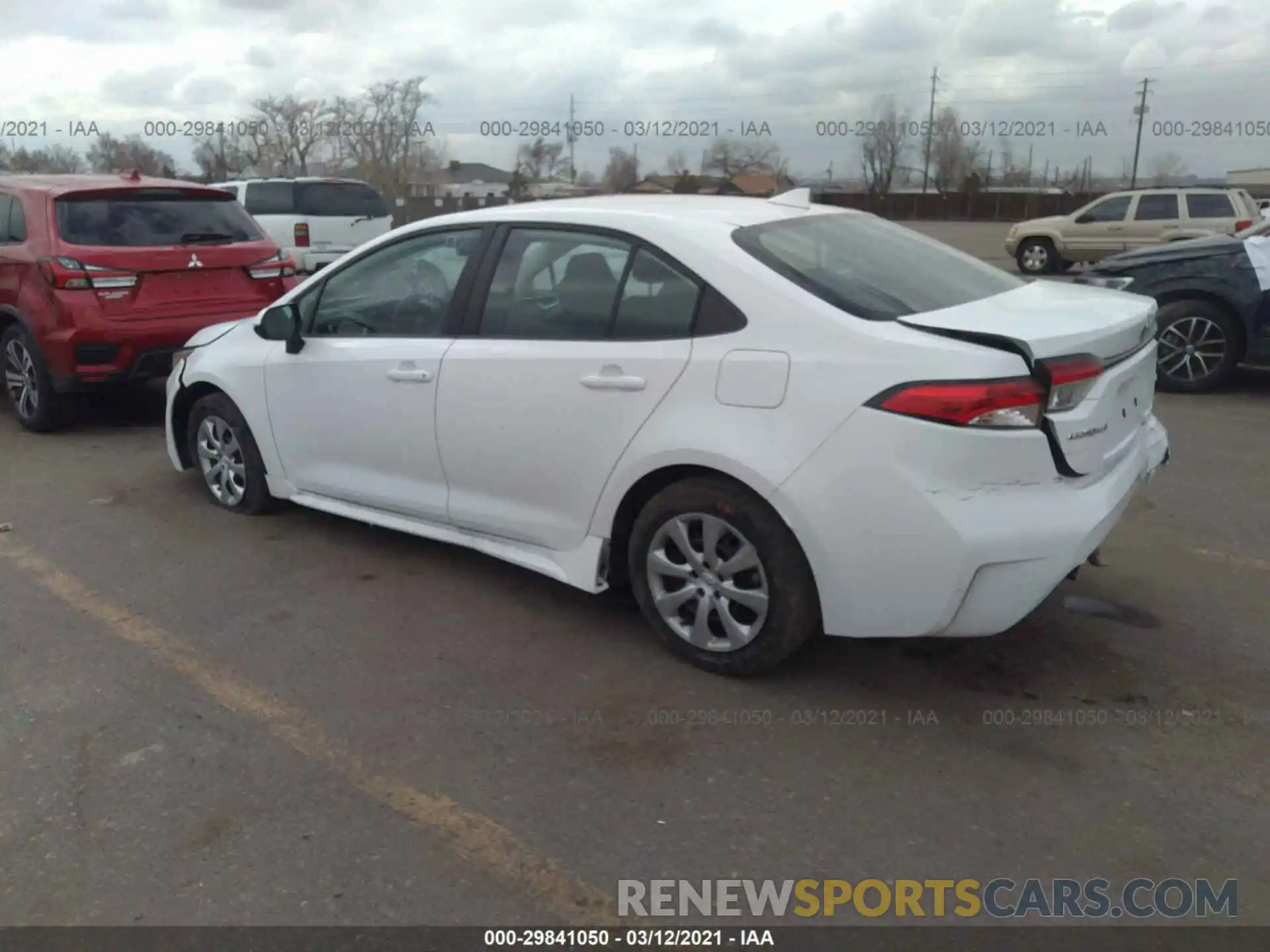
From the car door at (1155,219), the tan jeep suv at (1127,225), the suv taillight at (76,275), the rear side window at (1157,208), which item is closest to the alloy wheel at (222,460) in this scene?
the suv taillight at (76,275)

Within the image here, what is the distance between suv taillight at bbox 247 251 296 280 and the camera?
739 centimetres

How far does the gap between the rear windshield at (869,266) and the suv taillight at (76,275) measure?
470 cm

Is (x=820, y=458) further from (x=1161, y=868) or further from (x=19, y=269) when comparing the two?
(x=19, y=269)

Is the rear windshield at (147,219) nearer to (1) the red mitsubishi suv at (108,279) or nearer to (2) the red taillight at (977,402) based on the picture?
(1) the red mitsubishi suv at (108,279)

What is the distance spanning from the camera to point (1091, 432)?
328 cm

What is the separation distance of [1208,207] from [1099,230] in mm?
1875

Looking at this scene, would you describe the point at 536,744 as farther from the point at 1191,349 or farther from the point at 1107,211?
the point at 1107,211

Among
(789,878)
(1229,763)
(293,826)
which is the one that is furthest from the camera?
(1229,763)

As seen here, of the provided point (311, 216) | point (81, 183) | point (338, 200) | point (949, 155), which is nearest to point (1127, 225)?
point (338, 200)

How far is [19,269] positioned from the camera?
6.91m

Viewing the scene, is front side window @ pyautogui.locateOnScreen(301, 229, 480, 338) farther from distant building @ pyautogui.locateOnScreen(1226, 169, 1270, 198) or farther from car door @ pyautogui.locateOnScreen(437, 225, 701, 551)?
distant building @ pyautogui.locateOnScreen(1226, 169, 1270, 198)

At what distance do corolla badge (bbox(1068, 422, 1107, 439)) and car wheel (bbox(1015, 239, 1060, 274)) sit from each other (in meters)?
18.3

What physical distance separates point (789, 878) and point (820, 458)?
122cm

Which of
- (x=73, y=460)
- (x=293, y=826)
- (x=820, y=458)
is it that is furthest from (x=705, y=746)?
(x=73, y=460)
